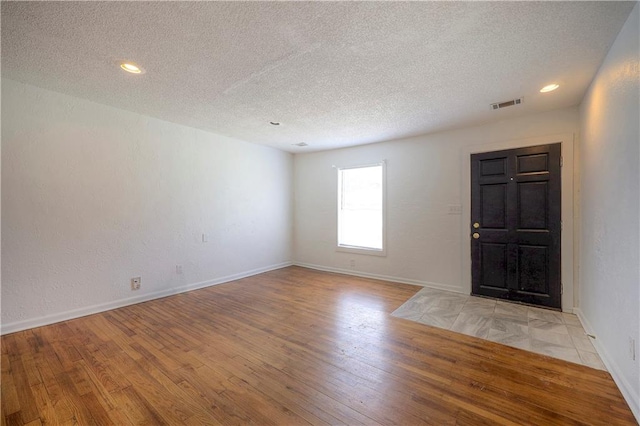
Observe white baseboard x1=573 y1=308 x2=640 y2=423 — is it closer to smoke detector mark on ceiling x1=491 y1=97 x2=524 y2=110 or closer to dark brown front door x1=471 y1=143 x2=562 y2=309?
dark brown front door x1=471 y1=143 x2=562 y2=309

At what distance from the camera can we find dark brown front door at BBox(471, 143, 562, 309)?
334cm

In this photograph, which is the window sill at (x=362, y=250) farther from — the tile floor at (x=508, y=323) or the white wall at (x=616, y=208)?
the white wall at (x=616, y=208)

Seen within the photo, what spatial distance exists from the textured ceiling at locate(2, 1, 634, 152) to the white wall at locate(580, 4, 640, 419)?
0.87ft

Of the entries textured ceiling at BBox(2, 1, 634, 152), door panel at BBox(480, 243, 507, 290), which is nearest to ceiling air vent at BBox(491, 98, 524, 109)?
textured ceiling at BBox(2, 1, 634, 152)

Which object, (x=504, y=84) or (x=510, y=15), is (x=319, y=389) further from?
(x=504, y=84)

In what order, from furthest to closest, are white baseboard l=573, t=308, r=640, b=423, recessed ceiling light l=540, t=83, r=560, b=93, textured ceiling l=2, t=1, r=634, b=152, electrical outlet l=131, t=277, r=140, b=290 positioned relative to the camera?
1. electrical outlet l=131, t=277, r=140, b=290
2. recessed ceiling light l=540, t=83, r=560, b=93
3. textured ceiling l=2, t=1, r=634, b=152
4. white baseboard l=573, t=308, r=640, b=423

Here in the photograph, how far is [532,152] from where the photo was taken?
348 centimetres

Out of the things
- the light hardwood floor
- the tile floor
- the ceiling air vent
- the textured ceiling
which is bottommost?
the light hardwood floor

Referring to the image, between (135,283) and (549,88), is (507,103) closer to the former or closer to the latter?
(549,88)

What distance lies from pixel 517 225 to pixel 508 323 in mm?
1391

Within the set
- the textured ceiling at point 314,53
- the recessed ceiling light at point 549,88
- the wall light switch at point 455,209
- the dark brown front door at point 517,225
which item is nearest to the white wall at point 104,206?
the textured ceiling at point 314,53

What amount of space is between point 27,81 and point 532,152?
6007mm

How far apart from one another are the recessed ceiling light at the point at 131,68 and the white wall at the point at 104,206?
1.25 metres

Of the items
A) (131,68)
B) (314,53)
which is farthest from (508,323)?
(131,68)
